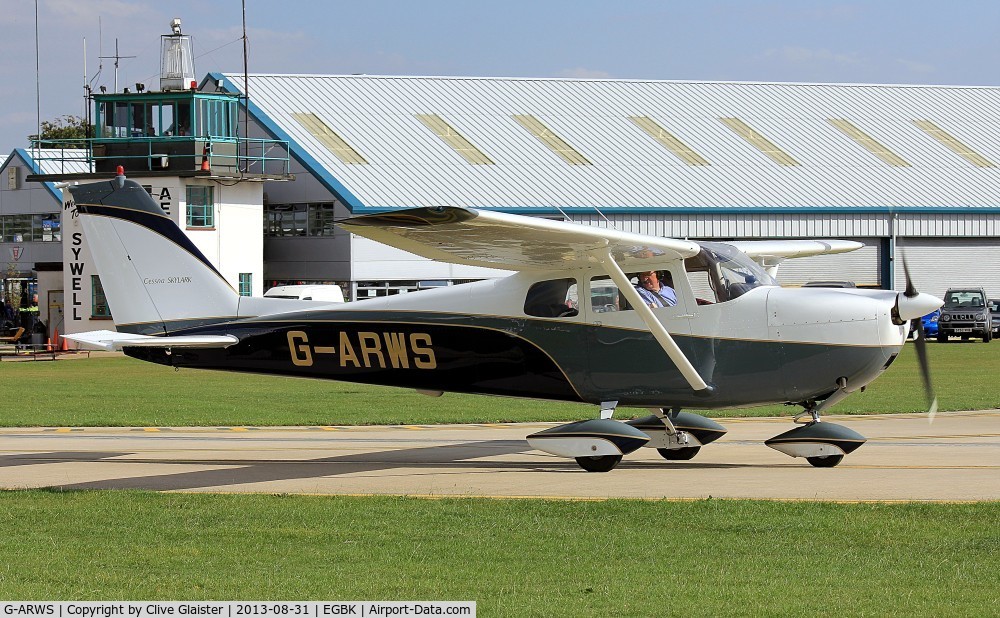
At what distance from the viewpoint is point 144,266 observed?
15.3m

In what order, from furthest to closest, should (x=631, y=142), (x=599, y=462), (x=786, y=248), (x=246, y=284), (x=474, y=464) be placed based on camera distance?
(x=631, y=142) → (x=246, y=284) → (x=786, y=248) → (x=474, y=464) → (x=599, y=462)

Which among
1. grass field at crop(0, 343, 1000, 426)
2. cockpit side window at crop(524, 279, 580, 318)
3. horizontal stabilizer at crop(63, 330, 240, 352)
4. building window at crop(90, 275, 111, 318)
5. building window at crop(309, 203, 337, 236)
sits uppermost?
building window at crop(309, 203, 337, 236)

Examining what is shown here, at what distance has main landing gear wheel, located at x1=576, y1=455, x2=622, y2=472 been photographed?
1329 centimetres

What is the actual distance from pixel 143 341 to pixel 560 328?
14.7 feet

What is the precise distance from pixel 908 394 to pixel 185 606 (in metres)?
18.0

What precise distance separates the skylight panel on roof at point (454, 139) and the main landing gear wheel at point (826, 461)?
3493cm

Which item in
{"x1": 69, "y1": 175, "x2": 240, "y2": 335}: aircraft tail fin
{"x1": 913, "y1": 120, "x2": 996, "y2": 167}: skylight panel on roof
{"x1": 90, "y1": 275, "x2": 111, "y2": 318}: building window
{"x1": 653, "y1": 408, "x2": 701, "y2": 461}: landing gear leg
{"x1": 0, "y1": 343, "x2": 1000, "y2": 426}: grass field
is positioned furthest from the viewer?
{"x1": 913, "y1": 120, "x2": 996, "y2": 167}: skylight panel on roof

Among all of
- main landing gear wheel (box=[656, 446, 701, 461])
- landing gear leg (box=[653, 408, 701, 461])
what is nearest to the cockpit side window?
landing gear leg (box=[653, 408, 701, 461])

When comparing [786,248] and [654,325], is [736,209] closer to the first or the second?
[786,248]

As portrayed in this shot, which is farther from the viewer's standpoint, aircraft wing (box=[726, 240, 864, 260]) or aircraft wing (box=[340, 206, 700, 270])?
aircraft wing (box=[726, 240, 864, 260])

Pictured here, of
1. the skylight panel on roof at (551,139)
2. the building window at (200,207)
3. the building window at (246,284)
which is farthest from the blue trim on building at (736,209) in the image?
the building window at (200,207)

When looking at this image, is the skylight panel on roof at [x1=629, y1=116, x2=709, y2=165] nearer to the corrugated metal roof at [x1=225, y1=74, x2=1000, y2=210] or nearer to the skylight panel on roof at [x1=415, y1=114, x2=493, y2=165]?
the corrugated metal roof at [x1=225, y1=74, x2=1000, y2=210]

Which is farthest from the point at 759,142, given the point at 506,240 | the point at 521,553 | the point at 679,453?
the point at 521,553

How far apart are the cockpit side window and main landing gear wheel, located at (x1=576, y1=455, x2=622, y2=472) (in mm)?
1544
